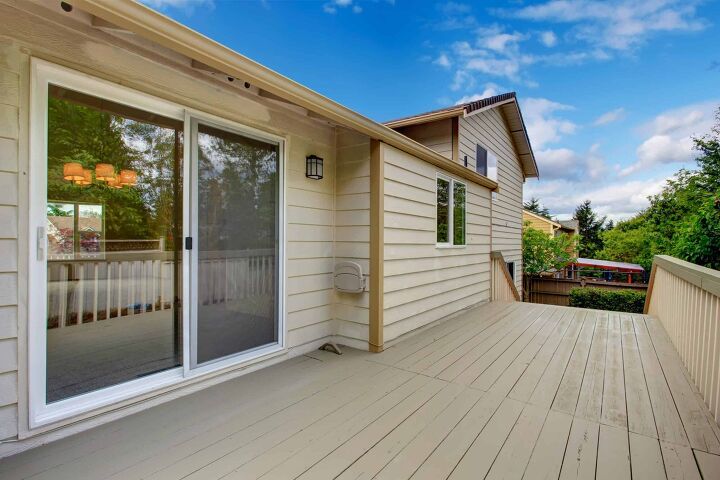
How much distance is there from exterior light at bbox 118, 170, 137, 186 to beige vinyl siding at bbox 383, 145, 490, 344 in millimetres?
2229

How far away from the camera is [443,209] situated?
486 centimetres

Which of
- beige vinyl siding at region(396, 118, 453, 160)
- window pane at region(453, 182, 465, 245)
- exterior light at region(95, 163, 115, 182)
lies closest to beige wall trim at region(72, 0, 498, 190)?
exterior light at region(95, 163, 115, 182)

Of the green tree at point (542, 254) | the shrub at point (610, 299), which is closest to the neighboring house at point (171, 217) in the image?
the shrub at point (610, 299)

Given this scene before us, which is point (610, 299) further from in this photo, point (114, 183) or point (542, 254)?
point (114, 183)

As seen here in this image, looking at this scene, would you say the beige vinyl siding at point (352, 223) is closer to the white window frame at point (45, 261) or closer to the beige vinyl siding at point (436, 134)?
the white window frame at point (45, 261)

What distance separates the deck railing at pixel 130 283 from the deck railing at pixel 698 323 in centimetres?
342

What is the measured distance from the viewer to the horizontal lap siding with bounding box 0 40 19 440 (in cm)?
168

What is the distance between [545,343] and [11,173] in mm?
4736

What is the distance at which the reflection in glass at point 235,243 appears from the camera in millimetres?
2559

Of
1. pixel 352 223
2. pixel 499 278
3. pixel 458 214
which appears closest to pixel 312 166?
pixel 352 223

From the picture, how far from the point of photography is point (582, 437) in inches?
75.5

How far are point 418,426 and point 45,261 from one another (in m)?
2.37

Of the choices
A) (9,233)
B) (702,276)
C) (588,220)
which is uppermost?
(588,220)

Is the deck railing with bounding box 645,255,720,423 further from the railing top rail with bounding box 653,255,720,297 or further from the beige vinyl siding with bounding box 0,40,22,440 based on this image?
the beige vinyl siding with bounding box 0,40,22,440
